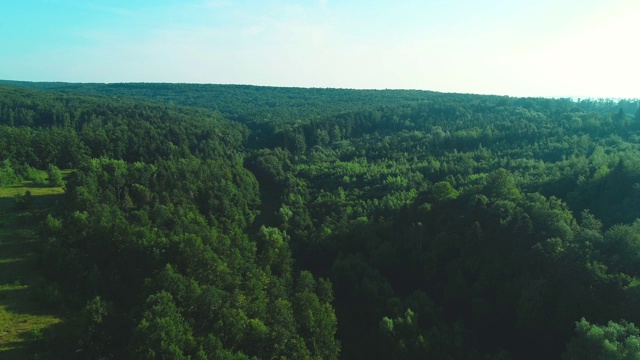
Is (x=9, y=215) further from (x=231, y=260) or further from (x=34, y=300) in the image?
(x=231, y=260)

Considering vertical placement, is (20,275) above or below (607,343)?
below

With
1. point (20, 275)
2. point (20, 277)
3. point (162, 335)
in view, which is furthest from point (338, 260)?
point (20, 275)

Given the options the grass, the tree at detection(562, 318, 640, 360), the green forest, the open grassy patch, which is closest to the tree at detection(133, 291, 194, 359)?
the green forest

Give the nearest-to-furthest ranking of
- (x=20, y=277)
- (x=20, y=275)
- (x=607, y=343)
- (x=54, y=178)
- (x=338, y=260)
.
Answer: (x=607, y=343) → (x=338, y=260) → (x=20, y=277) → (x=20, y=275) → (x=54, y=178)

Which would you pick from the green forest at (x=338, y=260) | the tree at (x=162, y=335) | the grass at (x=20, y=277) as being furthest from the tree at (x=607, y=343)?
the grass at (x=20, y=277)

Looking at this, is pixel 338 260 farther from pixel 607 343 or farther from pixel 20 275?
pixel 20 275

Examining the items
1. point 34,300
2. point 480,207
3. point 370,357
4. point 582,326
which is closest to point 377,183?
point 480,207

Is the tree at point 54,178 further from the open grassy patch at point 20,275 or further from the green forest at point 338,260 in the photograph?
the open grassy patch at point 20,275

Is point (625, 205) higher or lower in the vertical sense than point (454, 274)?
higher
